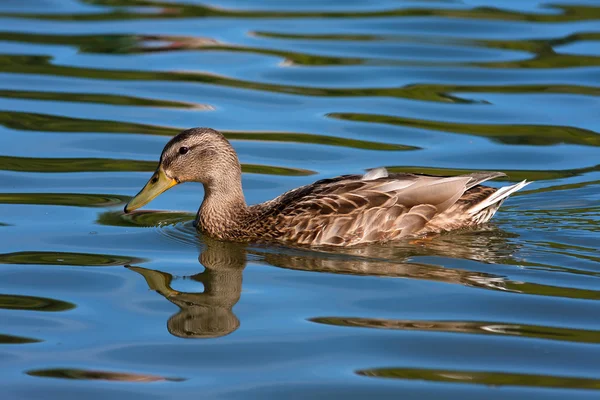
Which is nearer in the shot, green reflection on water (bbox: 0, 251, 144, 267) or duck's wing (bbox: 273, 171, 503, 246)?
green reflection on water (bbox: 0, 251, 144, 267)

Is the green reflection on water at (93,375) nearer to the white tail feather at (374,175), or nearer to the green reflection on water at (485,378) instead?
the green reflection on water at (485,378)

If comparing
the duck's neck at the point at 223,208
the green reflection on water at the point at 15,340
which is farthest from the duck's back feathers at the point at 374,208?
the green reflection on water at the point at 15,340

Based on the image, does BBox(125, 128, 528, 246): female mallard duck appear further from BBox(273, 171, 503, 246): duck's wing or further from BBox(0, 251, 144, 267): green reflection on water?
BBox(0, 251, 144, 267): green reflection on water

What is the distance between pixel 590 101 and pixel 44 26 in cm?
809

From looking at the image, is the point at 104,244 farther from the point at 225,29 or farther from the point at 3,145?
the point at 225,29

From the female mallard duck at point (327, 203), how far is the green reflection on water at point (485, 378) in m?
3.12

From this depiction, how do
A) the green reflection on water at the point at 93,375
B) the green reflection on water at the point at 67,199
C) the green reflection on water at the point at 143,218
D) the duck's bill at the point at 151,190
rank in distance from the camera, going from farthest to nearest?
the green reflection on water at the point at 67,199 < the green reflection on water at the point at 143,218 < the duck's bill at the point at 151,190 < the green reflection on water at the point at 93,375

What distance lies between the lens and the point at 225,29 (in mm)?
18484

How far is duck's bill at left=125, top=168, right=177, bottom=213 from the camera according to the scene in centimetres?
1085

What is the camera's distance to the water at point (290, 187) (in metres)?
7.74

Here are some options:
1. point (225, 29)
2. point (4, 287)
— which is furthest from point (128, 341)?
point (225, 29)

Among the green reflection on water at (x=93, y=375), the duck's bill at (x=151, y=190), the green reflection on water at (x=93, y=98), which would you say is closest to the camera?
the green reflection on water at (x=93, y=375)

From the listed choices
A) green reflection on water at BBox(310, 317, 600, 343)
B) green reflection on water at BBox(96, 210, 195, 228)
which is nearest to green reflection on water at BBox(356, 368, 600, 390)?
green reflection on water at BBox(310, 317, 600, 343)

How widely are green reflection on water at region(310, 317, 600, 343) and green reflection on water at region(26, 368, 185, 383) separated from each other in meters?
1.41
